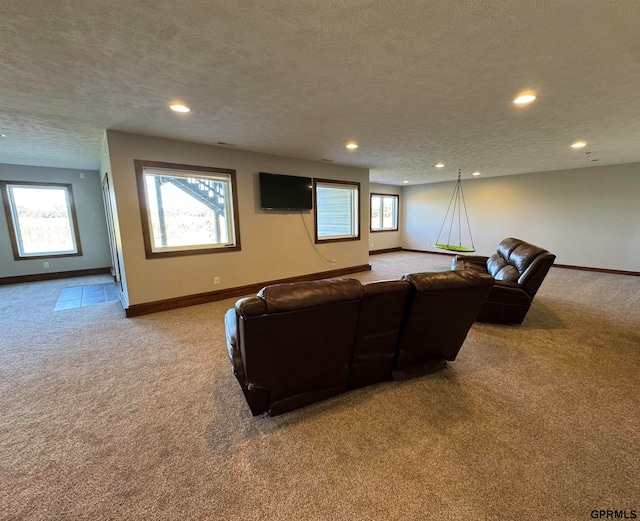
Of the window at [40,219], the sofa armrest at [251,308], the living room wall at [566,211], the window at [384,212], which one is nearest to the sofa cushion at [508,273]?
the sofa armrest at [251,308]

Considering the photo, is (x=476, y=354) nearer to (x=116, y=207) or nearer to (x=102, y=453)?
(x=102, y=453)

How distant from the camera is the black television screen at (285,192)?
15.6ft

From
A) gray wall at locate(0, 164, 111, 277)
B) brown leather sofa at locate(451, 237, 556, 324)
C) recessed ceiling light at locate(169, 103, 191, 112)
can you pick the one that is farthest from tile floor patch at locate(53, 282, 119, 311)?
brown leather sofa at locate(451, 237, 556, 324)

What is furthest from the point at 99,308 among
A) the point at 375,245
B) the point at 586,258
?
the point at 586,258

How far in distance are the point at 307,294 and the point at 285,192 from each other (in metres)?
3.73

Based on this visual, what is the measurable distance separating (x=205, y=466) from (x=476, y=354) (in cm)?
249

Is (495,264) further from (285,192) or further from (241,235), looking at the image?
(241,235)

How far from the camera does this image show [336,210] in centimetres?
622

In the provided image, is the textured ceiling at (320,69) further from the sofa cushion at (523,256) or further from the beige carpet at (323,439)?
the beige carpet at (323,439)

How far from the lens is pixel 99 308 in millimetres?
4152

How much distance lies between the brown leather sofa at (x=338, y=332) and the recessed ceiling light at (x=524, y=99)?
5.82ft

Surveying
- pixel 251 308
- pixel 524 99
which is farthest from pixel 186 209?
pixel 524 99

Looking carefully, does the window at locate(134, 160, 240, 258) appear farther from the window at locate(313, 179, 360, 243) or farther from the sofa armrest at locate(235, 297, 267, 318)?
the sofa armrest at locate(235, 297, 267, 318)

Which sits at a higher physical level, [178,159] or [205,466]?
[178,159]
